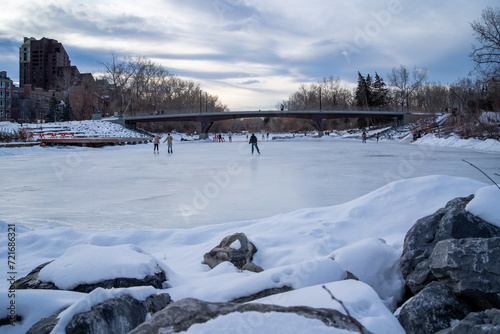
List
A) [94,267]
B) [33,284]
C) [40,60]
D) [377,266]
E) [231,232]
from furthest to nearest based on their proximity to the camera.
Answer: [40,60] → [231,232] → [377,266] → [94,267] → [33,284]

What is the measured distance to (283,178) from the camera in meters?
12.0

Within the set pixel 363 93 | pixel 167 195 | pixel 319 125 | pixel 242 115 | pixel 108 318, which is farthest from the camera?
pixel 363 93

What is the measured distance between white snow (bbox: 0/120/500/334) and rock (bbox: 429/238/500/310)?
1.93ft

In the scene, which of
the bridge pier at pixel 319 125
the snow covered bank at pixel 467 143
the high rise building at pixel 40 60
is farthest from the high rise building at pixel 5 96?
the snow covered bank at pixel 467 143

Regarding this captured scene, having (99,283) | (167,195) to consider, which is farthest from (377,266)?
(167,195)

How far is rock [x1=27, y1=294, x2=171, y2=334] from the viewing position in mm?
2303

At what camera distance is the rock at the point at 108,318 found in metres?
2.30

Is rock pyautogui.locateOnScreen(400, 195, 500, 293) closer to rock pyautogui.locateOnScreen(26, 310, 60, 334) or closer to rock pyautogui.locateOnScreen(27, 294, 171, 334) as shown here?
rock pyautogui.locateOnScreen(27, 294, 171, 334)

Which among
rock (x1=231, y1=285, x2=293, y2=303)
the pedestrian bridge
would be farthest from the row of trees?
rock (x1=231, y1=285, x2=293, y2=303)

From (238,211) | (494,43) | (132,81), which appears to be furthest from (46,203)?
(132,81)

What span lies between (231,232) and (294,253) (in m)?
1.44

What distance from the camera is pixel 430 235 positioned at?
3457 mm

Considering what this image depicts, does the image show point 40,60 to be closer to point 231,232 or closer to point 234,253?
point 231,232

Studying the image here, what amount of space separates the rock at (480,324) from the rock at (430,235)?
0.99m
